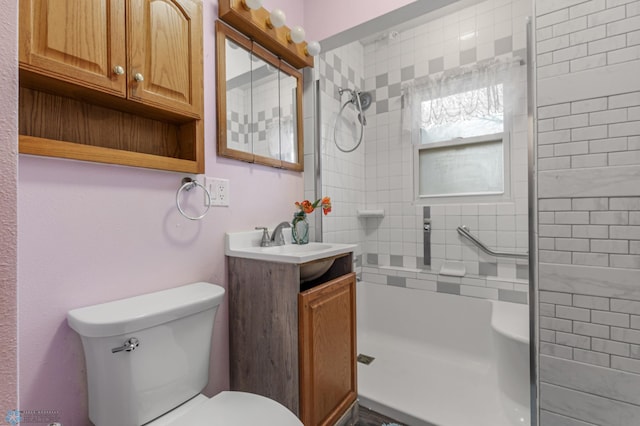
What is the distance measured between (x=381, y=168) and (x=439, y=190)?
0.53 metres

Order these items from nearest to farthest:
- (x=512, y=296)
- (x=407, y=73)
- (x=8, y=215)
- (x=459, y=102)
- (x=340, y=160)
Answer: (x=8, y=215), (x=512, y=296), (x=459, y=102), (x=340, y=160), (x=407, y=73)

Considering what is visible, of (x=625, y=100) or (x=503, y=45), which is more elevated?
(x=503, y=45)

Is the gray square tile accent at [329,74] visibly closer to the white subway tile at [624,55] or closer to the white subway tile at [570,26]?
the white subway tile at [570,26]

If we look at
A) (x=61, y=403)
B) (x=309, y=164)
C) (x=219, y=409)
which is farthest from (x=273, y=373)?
(x=309, y=164)

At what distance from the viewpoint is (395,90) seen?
252cm

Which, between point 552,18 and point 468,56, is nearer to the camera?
point 552,18

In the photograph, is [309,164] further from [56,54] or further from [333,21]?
[56,54]

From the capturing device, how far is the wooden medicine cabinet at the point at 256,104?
139cm

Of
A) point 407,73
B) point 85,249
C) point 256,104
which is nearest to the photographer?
point 85,249

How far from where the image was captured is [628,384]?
3.07ft

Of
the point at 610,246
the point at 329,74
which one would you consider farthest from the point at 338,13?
the point at 610,246

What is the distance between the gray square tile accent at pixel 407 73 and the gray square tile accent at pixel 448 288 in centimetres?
171

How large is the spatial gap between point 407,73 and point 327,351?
2.26 metres

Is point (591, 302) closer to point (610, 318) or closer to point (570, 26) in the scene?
point (610, 318)
